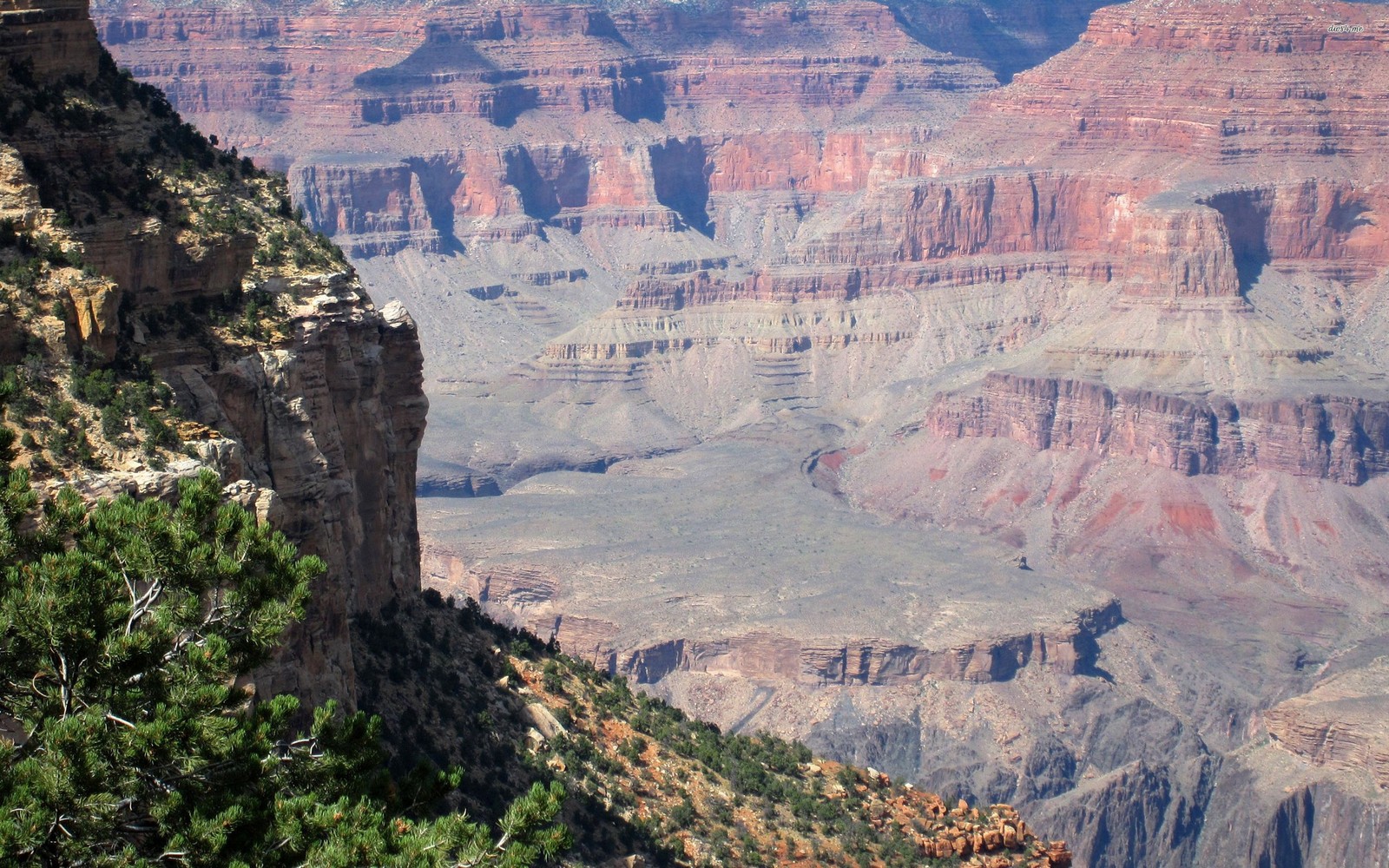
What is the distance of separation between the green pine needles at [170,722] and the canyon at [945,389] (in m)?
62.0

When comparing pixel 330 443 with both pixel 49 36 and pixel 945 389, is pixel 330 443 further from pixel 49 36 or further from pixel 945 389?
pixel 945 389

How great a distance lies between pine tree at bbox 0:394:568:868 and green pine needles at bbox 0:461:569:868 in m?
0.02

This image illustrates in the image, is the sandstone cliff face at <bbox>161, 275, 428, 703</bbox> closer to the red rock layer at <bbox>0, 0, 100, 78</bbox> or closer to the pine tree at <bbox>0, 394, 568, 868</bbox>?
the red rock layer at <bbox>0, 0, 100, 78</bbox>

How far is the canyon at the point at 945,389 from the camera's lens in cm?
8862

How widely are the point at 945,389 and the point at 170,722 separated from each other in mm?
122719

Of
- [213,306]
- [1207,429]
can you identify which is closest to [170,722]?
[213,306]

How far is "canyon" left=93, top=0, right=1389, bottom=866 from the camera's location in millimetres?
88625

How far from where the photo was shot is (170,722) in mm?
18719

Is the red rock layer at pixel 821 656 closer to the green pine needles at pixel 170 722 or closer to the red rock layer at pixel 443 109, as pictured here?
the green pine needles at pixel 170 722

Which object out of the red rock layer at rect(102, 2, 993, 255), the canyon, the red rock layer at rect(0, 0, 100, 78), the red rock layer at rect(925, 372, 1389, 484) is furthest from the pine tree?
the red rock layer at rect(102, 2, 993, 255)

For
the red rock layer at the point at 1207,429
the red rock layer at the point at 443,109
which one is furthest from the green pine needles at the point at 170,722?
the red rock layer at the point at 443,109

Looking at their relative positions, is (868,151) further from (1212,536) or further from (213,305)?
(213,305)

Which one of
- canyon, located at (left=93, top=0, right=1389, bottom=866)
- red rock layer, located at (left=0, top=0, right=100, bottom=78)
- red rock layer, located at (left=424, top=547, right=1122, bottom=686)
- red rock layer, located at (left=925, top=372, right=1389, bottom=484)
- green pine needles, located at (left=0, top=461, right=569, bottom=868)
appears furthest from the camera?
red rock layer, located at (left=925, top=372, right=1389, bottom=484)

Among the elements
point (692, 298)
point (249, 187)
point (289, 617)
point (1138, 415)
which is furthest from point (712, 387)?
point (289, 617)
